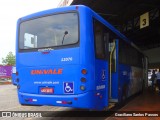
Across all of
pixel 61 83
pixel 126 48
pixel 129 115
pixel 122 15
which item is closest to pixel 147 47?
pixel 122 15

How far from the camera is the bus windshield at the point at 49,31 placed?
896 centimetres

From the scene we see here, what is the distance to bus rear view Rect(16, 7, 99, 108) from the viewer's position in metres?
8.66

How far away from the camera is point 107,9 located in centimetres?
2028

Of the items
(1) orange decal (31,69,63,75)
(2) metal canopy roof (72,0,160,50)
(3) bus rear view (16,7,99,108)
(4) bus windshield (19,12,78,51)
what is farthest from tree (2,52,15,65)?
(1) orange decal (31,69,63,75)

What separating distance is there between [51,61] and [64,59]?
1.48 ft

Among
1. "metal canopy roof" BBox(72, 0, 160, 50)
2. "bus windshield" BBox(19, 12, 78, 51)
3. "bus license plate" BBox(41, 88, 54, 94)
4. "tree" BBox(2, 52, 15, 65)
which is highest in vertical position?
"tree" BBox(2, 52, 15, 65)

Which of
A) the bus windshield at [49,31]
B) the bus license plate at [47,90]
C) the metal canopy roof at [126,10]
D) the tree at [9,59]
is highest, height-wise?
the tree at [9,59]

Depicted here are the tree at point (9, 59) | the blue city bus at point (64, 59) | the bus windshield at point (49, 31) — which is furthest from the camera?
the tree at point (9, 59)

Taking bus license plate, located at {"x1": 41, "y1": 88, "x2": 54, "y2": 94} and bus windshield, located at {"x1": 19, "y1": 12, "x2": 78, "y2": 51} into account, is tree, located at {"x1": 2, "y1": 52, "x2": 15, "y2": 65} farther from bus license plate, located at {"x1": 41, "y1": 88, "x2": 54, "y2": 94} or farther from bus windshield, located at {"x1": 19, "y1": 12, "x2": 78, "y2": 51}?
bus license plate, located at {"x1": 41, "y1": 88, "x2": 54, "y2": 94}

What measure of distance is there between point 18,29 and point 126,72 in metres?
5.52

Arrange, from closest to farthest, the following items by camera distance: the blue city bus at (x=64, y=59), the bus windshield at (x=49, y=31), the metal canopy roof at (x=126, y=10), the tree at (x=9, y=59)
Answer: the blue city bus at (x=64, y=59)
the bus windshield at (x=49, y=31)
the metal canopy roof at (x=126, y=10)
the tree at (x=9, y=59)

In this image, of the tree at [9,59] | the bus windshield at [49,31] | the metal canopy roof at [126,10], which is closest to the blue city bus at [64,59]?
the bus windshield at [49,31]

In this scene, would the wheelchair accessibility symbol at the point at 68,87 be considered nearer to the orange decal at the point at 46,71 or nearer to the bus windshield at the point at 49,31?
the orange decal at the point at 46,71

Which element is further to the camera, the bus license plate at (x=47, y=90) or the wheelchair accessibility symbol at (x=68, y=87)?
the bus license plate at (x=47, y=90)
